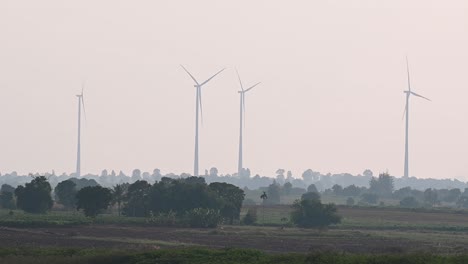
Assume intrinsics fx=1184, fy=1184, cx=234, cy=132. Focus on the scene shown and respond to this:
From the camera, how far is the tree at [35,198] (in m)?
148

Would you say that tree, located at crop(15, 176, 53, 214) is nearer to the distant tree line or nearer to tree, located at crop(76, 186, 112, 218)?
the distant tree line

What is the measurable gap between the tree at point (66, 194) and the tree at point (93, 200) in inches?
1137

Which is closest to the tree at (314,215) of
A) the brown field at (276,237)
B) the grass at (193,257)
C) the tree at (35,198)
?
the brown field at (276,237)

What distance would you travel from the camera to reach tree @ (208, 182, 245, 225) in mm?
138375

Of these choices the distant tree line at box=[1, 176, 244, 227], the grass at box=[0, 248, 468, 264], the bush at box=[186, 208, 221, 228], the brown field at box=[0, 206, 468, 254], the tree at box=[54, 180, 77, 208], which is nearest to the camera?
the grass at box=[0, 248, 468, 264]

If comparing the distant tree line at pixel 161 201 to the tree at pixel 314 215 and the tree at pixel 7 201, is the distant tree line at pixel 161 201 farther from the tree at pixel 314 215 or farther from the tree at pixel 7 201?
the tree at pixel 7 201

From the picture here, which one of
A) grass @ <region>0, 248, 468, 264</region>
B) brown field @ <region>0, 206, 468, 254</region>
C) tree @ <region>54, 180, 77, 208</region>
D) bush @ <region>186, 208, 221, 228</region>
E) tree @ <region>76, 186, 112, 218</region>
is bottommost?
grass @ <region>0, 248, 468, 264</region>

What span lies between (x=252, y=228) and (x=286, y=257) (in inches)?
2164

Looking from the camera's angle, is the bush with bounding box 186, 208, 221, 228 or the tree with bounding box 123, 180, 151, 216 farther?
the tree with bounding box 123, 180, 151, 216

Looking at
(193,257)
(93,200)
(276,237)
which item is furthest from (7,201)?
(193,257)

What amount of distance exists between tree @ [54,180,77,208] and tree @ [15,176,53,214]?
50.7 ft

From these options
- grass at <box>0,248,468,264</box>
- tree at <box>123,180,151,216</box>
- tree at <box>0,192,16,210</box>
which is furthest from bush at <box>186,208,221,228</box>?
grass at <box>0,248,468,264</box>

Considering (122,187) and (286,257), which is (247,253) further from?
(122,187)

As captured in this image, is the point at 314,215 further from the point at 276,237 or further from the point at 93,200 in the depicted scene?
the point at 276,237
